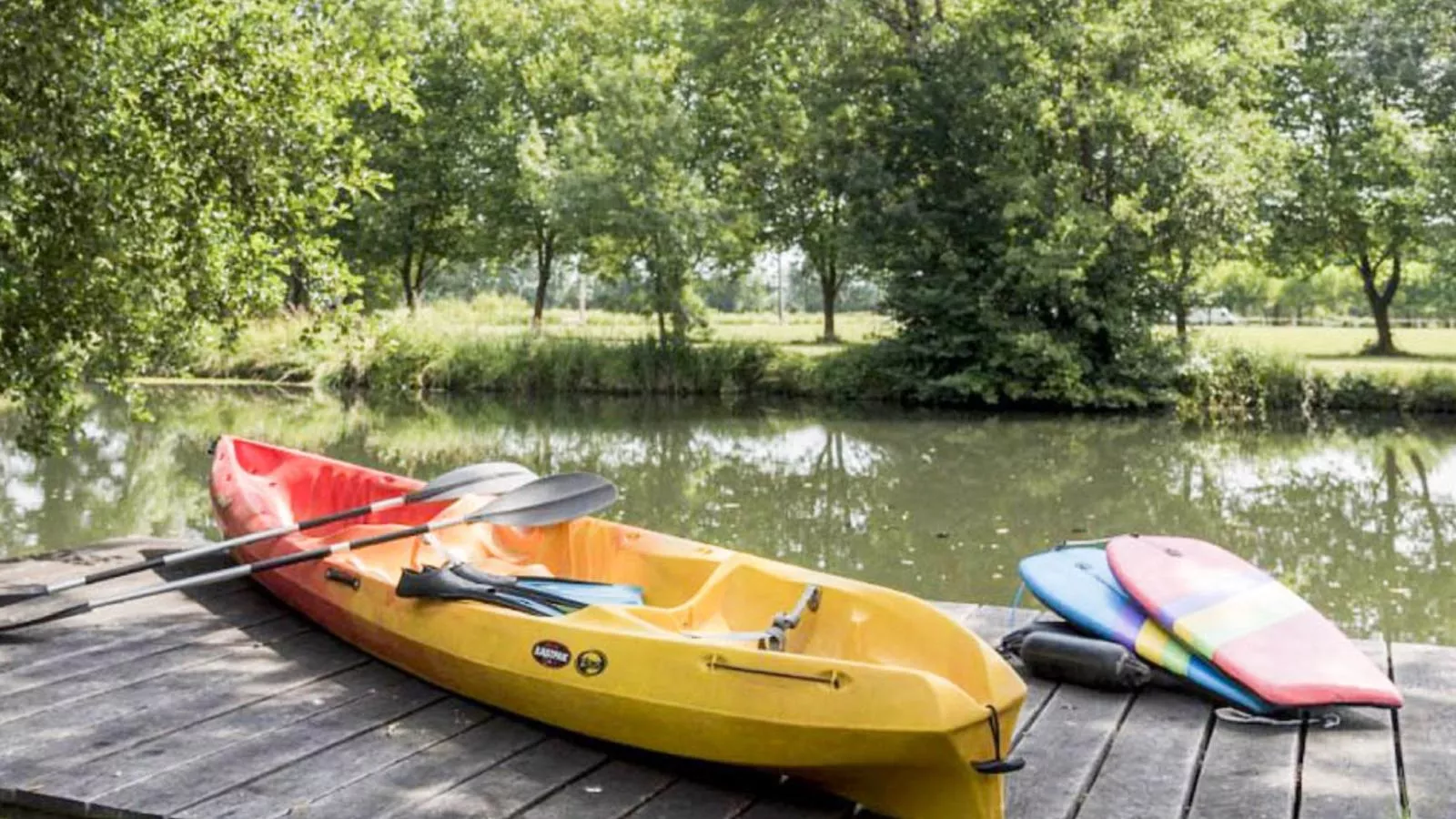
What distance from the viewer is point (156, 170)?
5.93 meters

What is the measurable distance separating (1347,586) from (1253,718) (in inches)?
168

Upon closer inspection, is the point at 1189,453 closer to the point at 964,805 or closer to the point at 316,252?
the point at 316,252

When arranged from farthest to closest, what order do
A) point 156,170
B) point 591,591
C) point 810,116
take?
point 810,116 < point 156,170 < point 591,591

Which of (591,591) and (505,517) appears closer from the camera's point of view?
(591,591)

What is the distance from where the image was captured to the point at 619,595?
3.98m

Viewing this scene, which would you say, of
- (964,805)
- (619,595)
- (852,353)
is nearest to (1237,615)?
(964,805)

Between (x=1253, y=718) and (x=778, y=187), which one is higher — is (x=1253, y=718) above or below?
below

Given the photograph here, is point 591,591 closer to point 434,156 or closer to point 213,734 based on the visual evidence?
point 213,734

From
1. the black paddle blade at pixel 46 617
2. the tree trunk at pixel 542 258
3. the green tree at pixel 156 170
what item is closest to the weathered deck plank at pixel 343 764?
the black paddle blade at pixel 46 617

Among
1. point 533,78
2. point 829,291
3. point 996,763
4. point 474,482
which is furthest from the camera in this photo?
point 829,291

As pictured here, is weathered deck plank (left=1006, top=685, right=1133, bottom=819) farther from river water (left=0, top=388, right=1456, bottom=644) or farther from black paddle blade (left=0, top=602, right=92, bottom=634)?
black paddle blade (left=0, top=602, right=92, bottom=634)

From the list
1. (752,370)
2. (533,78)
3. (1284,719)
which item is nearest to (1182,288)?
(752,370)

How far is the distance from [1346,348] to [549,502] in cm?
2369

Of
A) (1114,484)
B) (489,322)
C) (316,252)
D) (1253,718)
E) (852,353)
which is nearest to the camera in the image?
(1253,718)
